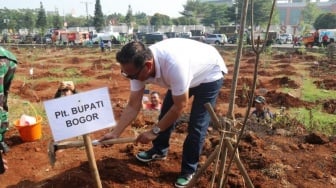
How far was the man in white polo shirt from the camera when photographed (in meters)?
2.54

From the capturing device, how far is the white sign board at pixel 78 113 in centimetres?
221

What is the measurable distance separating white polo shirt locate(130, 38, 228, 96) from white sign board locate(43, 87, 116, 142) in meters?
0.56

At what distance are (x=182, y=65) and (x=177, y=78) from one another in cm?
11

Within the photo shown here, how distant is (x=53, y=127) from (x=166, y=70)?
36.1 inches

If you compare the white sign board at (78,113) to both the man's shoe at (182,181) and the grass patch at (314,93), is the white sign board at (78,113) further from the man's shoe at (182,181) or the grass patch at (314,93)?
the grass patch at (314,93)

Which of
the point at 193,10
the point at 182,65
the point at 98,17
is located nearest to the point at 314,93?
the point at 182,65

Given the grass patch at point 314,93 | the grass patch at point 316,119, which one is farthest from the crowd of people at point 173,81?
the grass patch at point 314,93

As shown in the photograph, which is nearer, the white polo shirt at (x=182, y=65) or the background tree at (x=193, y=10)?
the white polo shirt at (x=182, y=65)

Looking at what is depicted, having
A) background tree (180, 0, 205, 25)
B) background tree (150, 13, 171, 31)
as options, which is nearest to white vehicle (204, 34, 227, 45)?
background tree (150, 13, 171, 31)

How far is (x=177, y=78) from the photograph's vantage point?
2635 mm

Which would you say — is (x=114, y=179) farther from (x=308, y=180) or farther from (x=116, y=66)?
(x=116, y=66)

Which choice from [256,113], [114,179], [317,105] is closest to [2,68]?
[114,179]

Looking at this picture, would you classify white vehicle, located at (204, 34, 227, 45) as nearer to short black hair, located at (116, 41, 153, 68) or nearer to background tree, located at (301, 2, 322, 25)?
short black hair, located at (116, 41, 153, 68)

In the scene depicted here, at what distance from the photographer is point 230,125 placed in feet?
7.64
